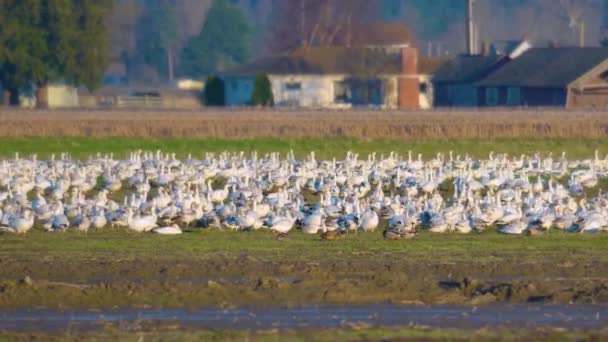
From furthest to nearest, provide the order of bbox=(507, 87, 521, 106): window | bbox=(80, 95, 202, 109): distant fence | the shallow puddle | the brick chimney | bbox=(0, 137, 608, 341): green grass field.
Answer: bbox=(80, 95, 202, 109): distant fence → the brick chimney → bbox=(507, 87, 521, 106): window → bbox=(0, 137, 608, 341): green grass field → the shallow puddle

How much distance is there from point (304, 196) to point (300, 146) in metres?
12.3

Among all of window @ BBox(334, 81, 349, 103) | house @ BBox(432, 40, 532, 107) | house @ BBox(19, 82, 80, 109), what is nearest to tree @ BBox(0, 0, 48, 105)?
house @ BBox(19, 82, 80, 109)

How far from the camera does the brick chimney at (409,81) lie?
78.7m

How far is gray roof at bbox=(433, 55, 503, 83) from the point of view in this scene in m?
73.4

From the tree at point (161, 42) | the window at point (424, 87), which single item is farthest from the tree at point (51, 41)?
the tree at point (161, 42)

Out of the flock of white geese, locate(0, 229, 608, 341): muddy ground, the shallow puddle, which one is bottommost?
the shallow puddle

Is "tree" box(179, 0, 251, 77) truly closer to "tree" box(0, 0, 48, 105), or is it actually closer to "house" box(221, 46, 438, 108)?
"house" box(221, 46, 438, 108)

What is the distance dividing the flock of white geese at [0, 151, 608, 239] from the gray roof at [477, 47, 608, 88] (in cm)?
3360

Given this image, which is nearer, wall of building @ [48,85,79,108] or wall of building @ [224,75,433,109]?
wall of building @ [224,75,433,109]

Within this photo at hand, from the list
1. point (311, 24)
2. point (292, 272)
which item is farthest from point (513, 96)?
point (292, 272)

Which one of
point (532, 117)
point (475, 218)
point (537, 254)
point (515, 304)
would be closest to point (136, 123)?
point (532, 117)

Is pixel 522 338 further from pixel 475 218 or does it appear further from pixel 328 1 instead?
pixel 328 1

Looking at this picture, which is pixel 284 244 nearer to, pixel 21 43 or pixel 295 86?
pixel 21 43

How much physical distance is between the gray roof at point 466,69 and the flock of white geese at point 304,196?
4000 centimetres
